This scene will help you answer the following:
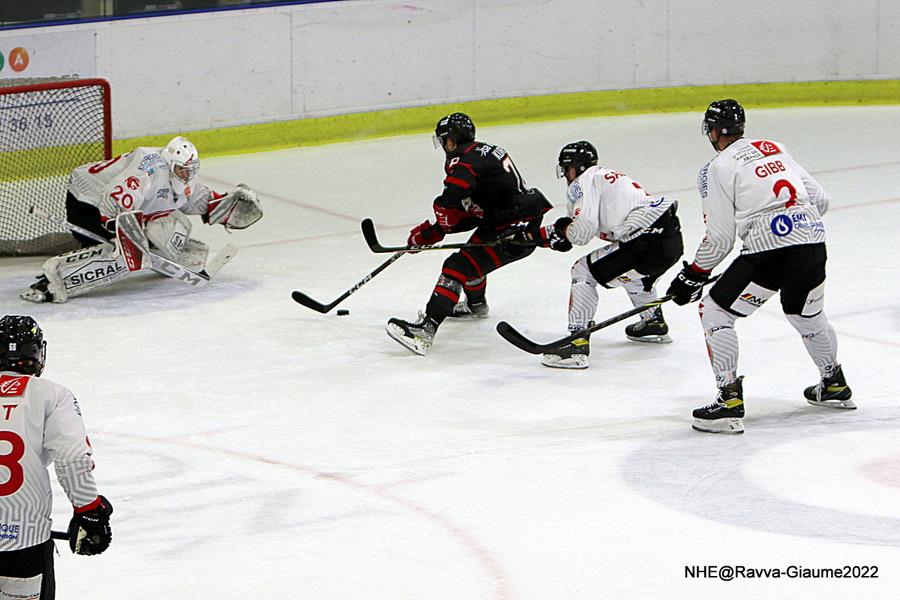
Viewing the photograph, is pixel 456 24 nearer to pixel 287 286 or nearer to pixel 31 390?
pixel 287 286

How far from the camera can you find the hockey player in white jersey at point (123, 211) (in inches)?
249

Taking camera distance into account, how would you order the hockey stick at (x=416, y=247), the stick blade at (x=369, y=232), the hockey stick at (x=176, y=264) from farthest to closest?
1. the hockey stick at (x=176, y=264)
2. the stick blade at (x=369, y=232)
3. the hockey stick at (x=416, y=247)

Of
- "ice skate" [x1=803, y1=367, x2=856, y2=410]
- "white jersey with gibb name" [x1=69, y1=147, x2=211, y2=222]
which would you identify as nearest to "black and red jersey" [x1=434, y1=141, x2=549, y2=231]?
"white jersey with gibb name" [x1=69, y1=147, x2=211, y2=222]

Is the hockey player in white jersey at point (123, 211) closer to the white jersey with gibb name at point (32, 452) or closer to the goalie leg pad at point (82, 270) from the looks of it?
the goalie leg pad at point (82, 270)

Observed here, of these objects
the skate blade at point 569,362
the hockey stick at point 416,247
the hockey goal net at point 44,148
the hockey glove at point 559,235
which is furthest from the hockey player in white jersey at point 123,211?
the skate blade at point 569,362

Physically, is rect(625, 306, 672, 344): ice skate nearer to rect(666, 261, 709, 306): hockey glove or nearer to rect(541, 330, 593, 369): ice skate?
rect(541, 330, 593, 369): ice skate

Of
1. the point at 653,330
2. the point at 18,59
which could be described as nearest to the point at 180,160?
the point at 653,330

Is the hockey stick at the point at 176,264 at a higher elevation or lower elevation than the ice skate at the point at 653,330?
higher

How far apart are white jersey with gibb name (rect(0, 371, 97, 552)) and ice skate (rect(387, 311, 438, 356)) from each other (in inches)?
111

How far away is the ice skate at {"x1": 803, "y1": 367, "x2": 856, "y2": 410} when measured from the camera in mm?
4777

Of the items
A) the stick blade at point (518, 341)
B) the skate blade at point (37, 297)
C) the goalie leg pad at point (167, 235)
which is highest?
the goalie leg pad at point (167, 235)

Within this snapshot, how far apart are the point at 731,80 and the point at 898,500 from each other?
7.18m

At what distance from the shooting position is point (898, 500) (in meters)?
4.02

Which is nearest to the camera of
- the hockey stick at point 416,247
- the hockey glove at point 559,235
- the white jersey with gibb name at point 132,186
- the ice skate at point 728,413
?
the ice skate at point 728,413
